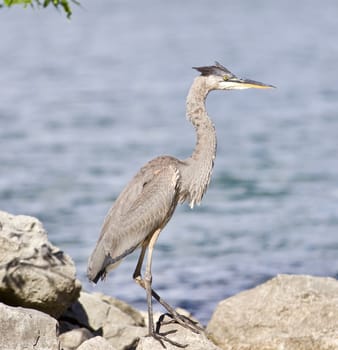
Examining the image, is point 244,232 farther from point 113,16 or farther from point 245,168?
point 113,16

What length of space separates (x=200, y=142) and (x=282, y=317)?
1538mm

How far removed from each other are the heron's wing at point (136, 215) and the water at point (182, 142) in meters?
3.95

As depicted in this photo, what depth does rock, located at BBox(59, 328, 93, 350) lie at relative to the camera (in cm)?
837

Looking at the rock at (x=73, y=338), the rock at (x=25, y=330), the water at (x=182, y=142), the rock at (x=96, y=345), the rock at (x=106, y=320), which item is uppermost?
the rock at (x=25, y=330)

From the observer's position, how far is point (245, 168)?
2094 centimetres

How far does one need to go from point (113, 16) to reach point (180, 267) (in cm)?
4339

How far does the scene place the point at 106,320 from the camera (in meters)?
9.39

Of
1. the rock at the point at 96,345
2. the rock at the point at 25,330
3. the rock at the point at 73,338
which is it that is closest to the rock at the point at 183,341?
the rock at the point at 96,345

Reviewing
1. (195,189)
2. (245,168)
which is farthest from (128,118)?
(195,189)

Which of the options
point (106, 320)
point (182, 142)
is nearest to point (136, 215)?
point (106, 320)

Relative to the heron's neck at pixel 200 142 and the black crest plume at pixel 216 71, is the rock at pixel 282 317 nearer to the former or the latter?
the heron's neck at pixel 200 142

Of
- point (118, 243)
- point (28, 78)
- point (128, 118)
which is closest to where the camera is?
point (118, 243)

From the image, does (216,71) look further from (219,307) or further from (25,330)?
(25,330)

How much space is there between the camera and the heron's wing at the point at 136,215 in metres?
7.97
